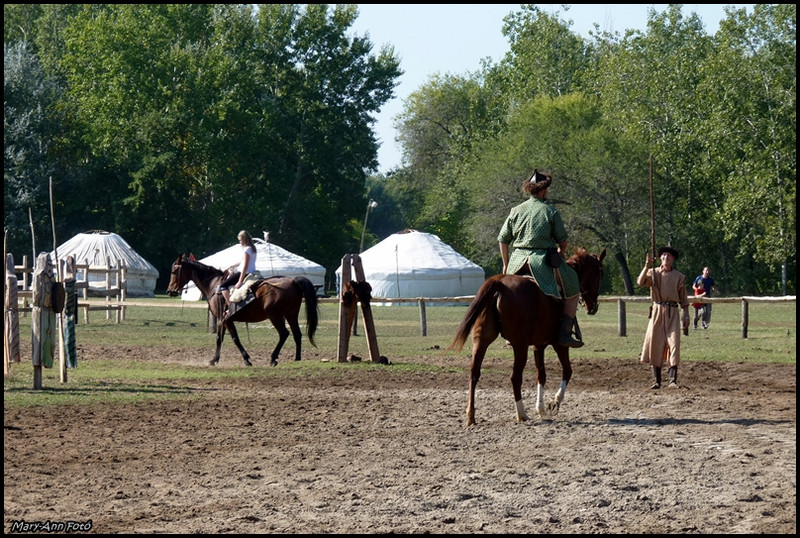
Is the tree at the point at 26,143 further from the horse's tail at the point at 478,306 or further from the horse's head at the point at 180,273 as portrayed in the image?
the horse's tail at the point at 478,306

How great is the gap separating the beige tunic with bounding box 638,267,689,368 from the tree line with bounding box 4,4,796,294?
30.7 meters

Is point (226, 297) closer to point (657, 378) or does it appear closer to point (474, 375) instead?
point (657, 378)

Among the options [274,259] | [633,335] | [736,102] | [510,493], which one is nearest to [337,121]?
[274,259]

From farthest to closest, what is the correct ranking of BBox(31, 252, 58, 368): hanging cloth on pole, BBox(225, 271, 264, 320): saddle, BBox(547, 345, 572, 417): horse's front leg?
BBox(225, 271, 264, 320): saddle < BBox(31, 252, 58, 368): hanging cloth on pole < BBox(547, 345, 572, 417): horse's front leg

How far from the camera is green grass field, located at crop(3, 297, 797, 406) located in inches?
484

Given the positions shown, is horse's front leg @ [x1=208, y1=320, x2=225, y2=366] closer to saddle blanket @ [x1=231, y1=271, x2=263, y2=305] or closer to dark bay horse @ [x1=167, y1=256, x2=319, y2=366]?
dark bay horse @ [x1=167, y1=256, x2=319, y2=366]

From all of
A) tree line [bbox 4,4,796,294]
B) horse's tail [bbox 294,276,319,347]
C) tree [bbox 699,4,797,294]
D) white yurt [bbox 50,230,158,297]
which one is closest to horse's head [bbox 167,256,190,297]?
horse's tail [bbox 294,276,319,347]

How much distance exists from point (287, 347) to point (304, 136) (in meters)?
41.0

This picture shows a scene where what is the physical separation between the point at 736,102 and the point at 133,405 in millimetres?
34434

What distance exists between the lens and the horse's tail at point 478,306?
31.2ft

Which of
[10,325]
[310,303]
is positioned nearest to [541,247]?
[10,325]

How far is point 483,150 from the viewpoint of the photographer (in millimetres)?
62906

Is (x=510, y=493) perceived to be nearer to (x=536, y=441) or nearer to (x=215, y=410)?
(x=536, y=441)

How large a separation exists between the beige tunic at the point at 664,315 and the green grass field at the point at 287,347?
10.4 feet
